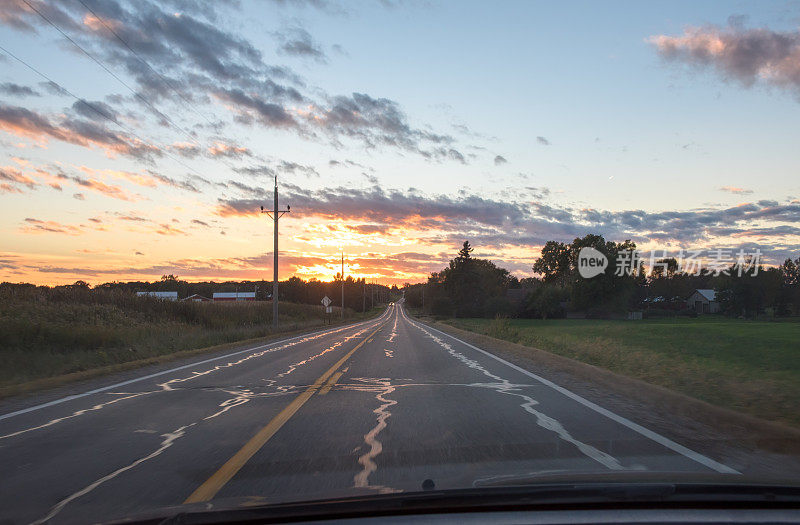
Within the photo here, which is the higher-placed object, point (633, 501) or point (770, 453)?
point (633, 501)

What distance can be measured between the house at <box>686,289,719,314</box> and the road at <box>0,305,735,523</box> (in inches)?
4850

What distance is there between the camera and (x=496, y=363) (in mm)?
15547

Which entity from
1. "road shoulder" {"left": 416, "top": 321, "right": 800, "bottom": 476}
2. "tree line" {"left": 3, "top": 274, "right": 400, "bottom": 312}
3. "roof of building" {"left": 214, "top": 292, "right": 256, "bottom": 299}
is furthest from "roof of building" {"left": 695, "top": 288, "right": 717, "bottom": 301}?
"road shoulder" {"left": 416, "top": 321, "right": 800, "bottom": 476}

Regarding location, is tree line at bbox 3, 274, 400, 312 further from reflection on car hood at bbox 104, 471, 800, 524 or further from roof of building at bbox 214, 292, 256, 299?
reflection on car hood at bbox 104, 471, 800, 524

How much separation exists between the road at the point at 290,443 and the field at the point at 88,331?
160 inches

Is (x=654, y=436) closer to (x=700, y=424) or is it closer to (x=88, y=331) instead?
(x=700, y=424)

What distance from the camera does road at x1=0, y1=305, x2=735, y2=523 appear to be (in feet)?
15.1

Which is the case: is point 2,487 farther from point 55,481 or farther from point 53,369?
point 53,369

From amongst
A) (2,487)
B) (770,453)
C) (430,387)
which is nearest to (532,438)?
(770,453)

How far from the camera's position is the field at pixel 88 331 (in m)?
16.6

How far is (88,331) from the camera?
23469 mm

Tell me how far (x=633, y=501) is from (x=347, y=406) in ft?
20.3

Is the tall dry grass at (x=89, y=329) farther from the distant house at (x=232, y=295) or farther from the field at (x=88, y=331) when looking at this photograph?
the distant house at (x=232, y=295)

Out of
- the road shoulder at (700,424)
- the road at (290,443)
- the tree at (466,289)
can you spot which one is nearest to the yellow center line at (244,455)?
the road at (290,443)
